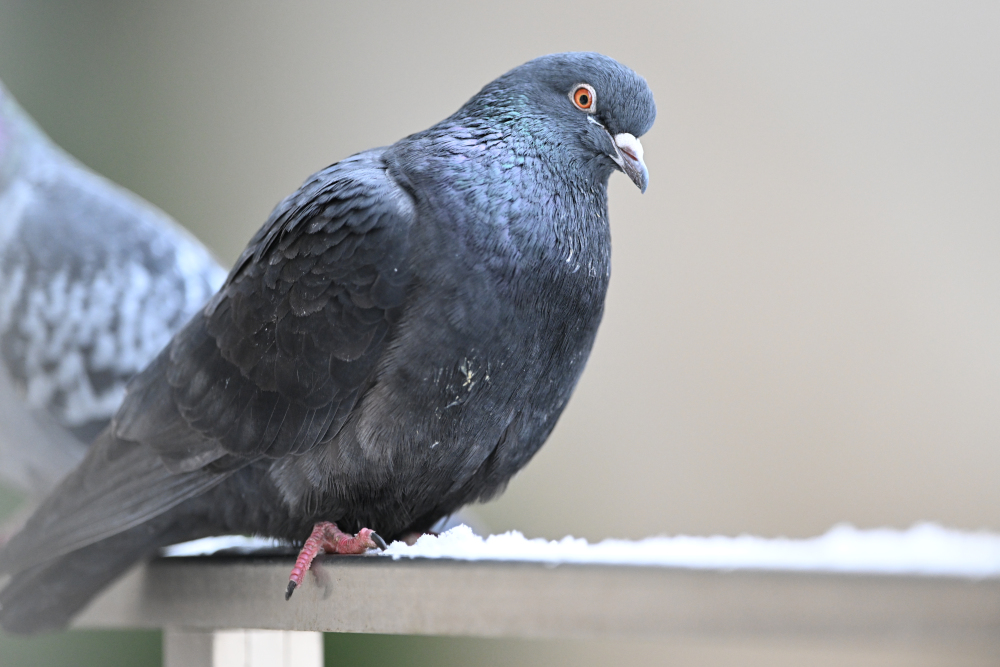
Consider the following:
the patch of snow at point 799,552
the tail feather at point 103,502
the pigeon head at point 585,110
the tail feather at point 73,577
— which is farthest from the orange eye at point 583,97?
the tail feather at point 73,577

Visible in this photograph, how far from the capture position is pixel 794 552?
960mm

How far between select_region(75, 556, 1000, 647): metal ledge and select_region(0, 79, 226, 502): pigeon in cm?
83

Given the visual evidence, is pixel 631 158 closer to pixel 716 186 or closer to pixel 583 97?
pixel 583 97

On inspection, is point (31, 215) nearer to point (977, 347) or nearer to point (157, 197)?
point (157, 197)

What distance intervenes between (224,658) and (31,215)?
1.24 metres

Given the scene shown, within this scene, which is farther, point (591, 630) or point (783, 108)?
point (783, 108)

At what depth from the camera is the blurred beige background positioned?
359 centimetres

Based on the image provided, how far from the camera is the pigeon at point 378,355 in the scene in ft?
4.44

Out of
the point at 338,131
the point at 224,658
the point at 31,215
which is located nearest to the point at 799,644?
the point at 224,658

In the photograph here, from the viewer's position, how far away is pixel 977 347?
351cm

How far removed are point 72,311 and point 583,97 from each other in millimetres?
1317

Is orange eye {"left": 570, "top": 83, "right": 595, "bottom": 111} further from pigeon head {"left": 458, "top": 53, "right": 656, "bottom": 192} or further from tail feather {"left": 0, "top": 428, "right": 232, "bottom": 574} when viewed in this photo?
tail feather {"left": 0, "top": 428, "right": 232, "bottom": 574}

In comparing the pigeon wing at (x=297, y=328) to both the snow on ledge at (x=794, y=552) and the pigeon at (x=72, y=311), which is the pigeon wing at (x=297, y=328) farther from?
the pigeon at (x=72, y=311)

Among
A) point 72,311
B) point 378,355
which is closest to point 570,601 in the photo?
point 378,355
